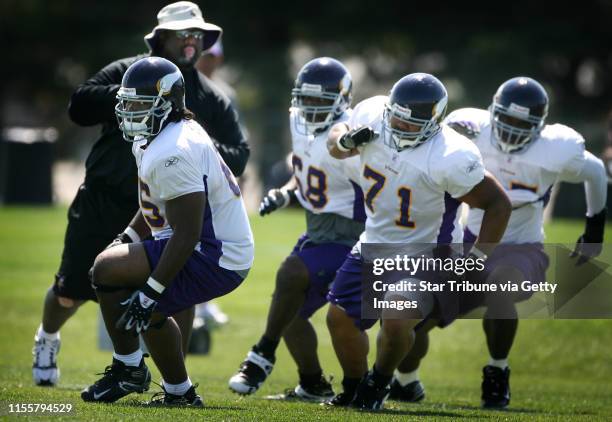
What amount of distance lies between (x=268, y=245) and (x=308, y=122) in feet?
25.4

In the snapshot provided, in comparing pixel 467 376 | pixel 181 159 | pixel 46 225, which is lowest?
pixel 46 225

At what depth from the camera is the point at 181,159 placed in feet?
18.5

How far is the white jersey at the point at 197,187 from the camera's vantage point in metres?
5.64

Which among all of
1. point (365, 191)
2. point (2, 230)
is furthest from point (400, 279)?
point (2, 230)

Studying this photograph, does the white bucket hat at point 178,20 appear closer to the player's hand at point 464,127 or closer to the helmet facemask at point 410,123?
the helmet facemask at point 410,123

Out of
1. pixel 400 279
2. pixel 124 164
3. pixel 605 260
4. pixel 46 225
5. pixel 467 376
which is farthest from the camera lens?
pixel 46 225

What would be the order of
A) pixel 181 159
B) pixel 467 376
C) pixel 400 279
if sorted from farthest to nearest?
1. pixel 467 376
2. pixel 400 279
3. pixel 181 159

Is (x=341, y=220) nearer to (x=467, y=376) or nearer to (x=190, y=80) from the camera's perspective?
(x=190, y=80)

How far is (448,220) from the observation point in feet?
20.9

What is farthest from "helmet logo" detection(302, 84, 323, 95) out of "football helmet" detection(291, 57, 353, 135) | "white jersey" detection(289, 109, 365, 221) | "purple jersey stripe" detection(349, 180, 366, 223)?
"purple jersey stripe" detection(349, 180, 366, 223)

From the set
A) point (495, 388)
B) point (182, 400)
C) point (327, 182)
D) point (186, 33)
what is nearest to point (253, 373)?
point (182, 400)

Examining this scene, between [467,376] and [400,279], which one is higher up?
[400,279]

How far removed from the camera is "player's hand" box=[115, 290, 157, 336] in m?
5.56

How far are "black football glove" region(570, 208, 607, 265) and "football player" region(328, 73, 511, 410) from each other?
4.31 ft
